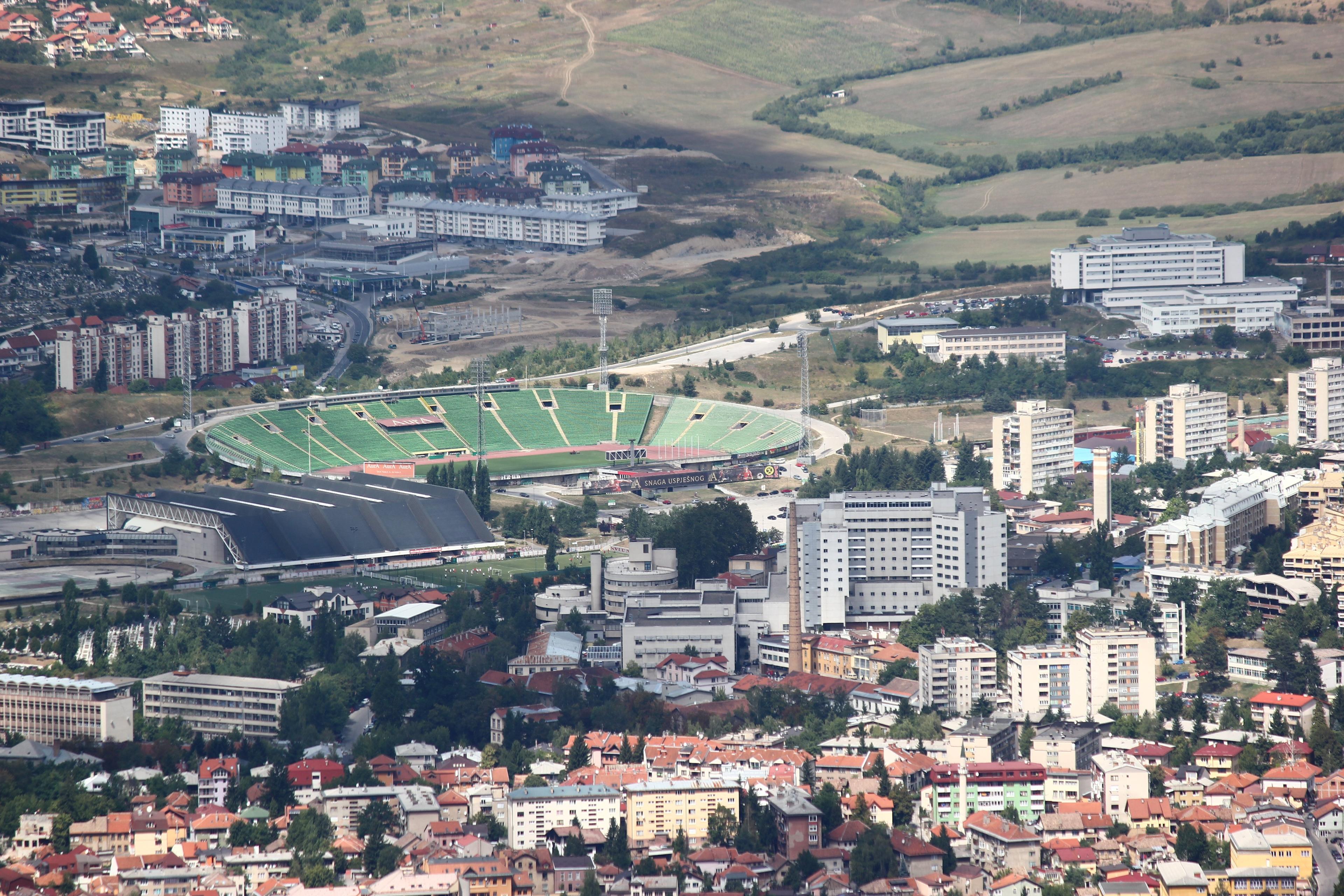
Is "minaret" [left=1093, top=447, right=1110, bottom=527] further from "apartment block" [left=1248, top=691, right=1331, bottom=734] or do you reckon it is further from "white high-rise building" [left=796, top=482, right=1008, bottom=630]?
"apartment block" [left=1248, top=691, right=1331, bottom=734]

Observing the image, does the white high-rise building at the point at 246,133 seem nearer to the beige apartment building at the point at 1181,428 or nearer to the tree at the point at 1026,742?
the beige apartment building at the point at 1181,428

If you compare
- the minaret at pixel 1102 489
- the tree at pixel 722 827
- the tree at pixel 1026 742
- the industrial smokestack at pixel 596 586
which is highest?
the minaret at pixel 1102 489

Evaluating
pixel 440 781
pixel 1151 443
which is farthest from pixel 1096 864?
pixel 1151 443

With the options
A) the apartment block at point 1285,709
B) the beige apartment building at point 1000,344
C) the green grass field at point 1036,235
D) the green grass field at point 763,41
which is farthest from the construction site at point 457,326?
the apartment block at point 1285,709

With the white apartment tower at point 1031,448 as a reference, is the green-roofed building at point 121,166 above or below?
A: above

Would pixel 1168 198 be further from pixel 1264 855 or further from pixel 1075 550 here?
pixel 1264 855

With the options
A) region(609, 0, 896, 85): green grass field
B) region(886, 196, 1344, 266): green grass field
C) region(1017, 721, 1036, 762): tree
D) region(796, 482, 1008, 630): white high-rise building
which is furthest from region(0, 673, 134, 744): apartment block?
region(609, 0, 896, 85): green grass field

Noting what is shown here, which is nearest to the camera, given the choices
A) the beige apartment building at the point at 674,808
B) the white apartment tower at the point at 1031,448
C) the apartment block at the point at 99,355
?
the beige apartment building at the point at 674,808
